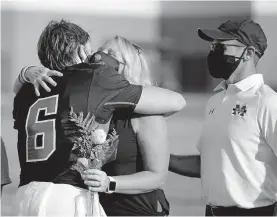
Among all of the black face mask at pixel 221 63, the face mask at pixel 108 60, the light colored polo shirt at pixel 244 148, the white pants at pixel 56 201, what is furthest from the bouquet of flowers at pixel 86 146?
the black face mask at pixel 221 63

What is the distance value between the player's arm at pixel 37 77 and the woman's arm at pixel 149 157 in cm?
52

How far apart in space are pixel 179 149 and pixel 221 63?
23.9 feet

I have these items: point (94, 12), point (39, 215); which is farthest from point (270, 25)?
point (39, 215)

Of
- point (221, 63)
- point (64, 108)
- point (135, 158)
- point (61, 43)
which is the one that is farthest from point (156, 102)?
point (221, 63)

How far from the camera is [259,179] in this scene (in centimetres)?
367

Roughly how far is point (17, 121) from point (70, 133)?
37 cm

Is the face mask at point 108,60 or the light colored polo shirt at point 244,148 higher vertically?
the face mask at point 108,60

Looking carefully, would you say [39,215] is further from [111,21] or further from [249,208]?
[111,21]

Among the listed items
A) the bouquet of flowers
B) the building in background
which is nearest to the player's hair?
the bouquet of flowers

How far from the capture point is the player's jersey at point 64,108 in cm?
335

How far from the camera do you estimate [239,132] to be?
12.1ft

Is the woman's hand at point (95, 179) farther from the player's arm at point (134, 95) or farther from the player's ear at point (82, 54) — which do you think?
the player's ear at point (82, 54)

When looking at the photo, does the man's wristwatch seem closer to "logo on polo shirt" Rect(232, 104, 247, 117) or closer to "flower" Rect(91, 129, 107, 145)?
"flower" Rect(91, 129, 107, 145)

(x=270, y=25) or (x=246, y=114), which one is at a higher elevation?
(x=270, y=25)
